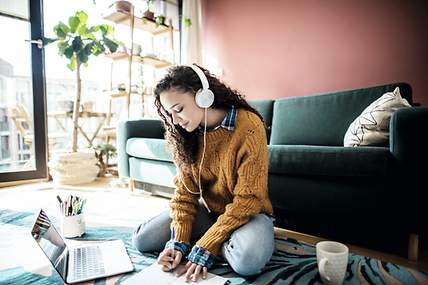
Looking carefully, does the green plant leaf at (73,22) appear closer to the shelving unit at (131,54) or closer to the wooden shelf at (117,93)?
the shelving unit at (131,54)

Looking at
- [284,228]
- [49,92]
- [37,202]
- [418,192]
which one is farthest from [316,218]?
[49,92]

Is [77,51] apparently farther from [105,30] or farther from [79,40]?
[105,30]

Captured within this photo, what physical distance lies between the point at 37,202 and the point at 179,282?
1.50 m

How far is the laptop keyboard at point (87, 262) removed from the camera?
0.92 m

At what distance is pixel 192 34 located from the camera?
3336mm

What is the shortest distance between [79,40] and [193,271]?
2.14 metres

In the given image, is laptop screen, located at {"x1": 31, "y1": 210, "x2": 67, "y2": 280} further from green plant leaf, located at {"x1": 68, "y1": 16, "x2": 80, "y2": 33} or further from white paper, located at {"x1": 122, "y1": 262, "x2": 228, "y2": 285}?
green plant leaf, located at {"x1": 68, "y1": 16, "x2": 80, "y2": 33}

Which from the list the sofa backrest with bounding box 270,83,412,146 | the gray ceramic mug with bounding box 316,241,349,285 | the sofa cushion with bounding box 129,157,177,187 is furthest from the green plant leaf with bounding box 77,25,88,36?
the gray ceramic mug with bounding box 316,241,349,285

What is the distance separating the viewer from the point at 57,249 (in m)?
0.93

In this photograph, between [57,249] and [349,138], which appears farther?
[349,138]

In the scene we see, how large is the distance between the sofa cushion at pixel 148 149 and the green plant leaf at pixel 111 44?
91cm

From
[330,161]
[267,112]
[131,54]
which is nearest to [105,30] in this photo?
[131,54]

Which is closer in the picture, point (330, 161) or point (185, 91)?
point (185, 91)

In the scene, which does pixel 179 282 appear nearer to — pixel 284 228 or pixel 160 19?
pixel 284 228
